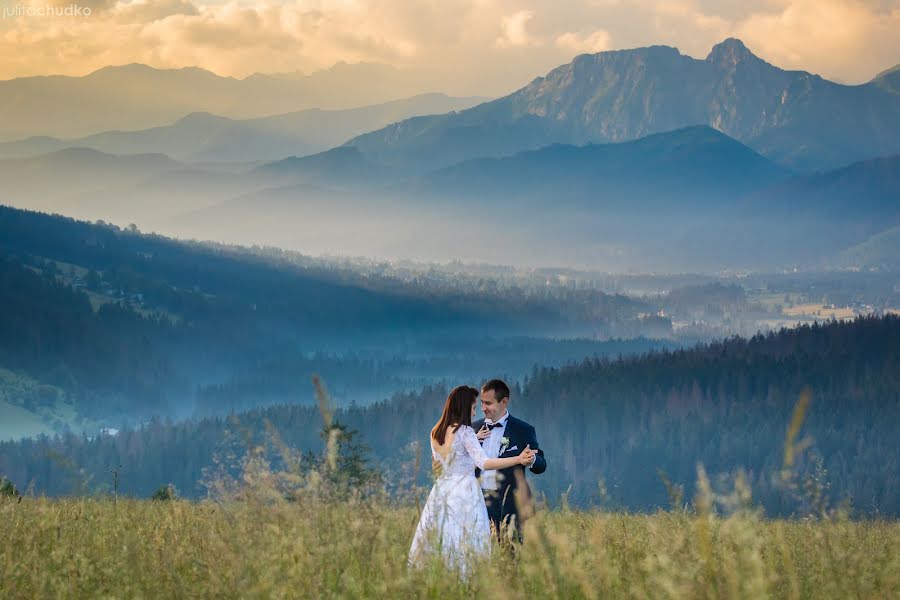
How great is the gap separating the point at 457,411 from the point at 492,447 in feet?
3.81

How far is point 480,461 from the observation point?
14.4 m

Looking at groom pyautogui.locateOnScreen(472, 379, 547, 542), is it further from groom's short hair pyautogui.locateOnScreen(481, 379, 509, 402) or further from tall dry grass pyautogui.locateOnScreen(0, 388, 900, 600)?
tall dry grass pyautogui.locateOnScreen(0, 388, 900, 600)

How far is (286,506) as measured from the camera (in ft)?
31.0

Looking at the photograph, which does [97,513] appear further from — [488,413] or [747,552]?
[747,552]

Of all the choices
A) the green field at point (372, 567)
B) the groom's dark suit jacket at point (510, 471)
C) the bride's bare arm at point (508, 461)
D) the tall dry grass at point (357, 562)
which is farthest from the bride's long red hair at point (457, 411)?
the tall dry grass at point (357, 562)

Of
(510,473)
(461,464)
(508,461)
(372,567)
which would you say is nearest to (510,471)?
(510,473)

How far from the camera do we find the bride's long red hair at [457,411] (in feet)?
47.2

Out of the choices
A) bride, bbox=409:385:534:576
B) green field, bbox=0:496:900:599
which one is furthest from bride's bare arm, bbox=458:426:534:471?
green field, bbox=0:496:900:599

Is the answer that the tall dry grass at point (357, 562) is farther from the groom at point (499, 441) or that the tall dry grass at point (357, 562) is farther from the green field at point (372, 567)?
the groom at point (499, 441)

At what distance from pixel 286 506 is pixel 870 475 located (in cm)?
19457

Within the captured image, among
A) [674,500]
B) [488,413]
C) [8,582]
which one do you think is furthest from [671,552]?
[488,413]

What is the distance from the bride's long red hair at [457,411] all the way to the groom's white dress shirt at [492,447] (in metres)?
0.88

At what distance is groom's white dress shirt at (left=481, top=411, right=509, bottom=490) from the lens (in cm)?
1506

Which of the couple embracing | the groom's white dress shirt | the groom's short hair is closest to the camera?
the couple embracing
